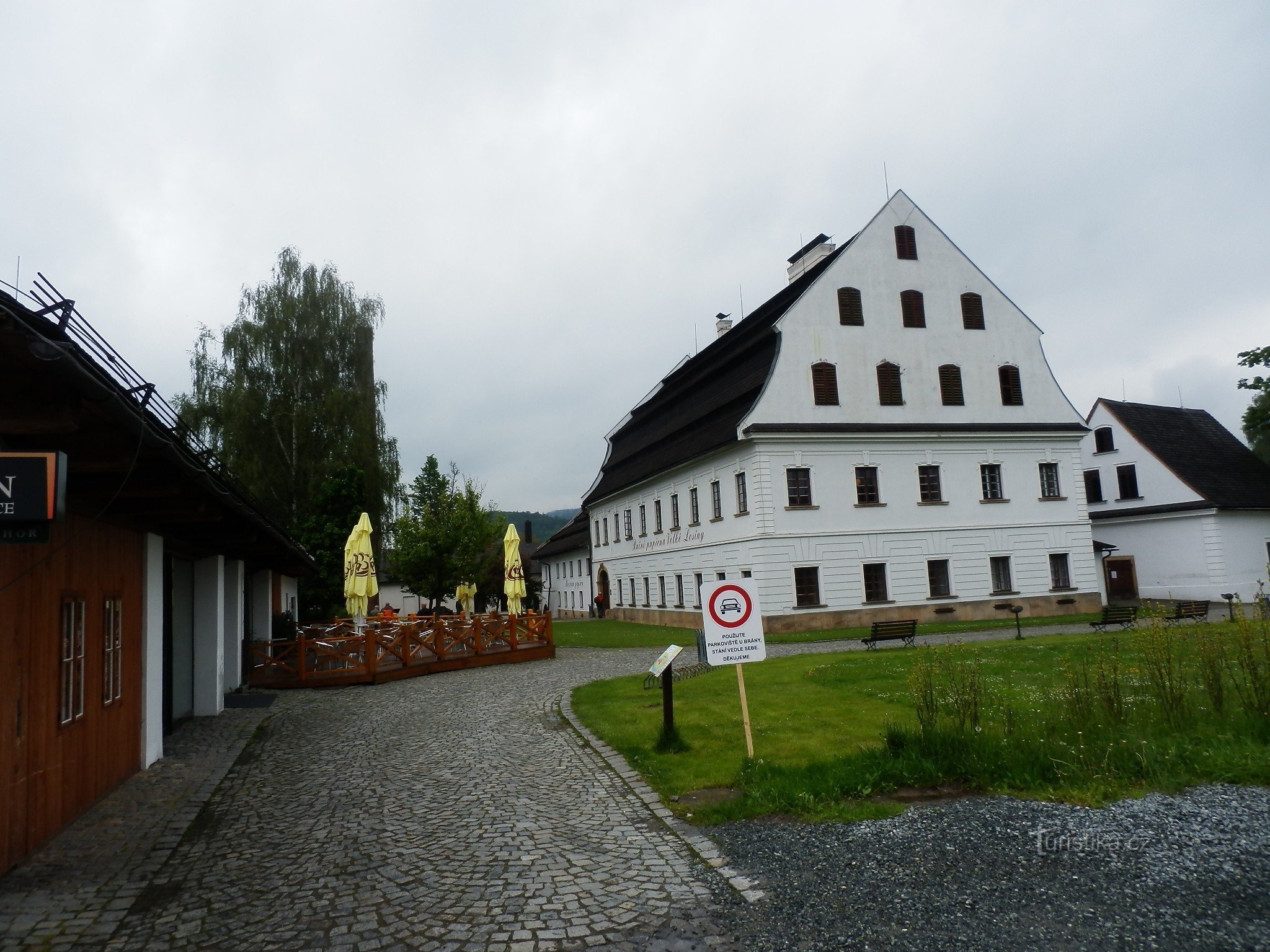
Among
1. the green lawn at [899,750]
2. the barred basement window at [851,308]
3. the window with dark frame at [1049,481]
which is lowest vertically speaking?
the green lawn at [899,750]

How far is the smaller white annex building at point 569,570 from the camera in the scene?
5641cm

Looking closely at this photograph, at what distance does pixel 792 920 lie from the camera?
5215 millimetres

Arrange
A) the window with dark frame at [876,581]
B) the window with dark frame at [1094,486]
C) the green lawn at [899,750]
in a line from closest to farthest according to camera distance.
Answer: the green lawn at [899,750] < the window with dark frame at [876,581] < the window with dark frame at [1094,486]

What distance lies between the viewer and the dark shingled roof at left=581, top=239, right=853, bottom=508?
104 feet

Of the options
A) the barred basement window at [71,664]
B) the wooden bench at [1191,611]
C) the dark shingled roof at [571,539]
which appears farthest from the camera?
the dark shingled roof at [571,539]

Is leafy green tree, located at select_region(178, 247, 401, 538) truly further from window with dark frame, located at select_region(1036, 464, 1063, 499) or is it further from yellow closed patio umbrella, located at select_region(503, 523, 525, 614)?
window with dark frame, located at select_region(1036, 464, 1063, 499)

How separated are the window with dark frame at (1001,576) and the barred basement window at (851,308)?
379 inches

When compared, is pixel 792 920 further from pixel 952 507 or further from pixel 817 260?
pixel 817 260

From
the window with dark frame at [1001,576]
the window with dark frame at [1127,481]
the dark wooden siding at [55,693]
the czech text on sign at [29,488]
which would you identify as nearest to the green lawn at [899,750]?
the dark wooden siding at [55,693]

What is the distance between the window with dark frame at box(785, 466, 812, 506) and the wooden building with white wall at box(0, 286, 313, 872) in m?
20.2

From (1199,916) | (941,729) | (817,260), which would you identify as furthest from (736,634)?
(817,260)

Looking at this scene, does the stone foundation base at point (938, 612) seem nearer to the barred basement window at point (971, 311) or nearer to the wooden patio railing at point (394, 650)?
the wooden patio railing at point (394, 650)

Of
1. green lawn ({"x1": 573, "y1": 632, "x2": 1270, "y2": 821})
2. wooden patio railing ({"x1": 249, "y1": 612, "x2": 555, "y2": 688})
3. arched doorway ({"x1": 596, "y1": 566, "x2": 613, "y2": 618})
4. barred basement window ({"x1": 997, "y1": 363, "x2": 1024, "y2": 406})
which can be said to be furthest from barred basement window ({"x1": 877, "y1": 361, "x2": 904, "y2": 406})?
arched doorway ({"x1": 596, "y1": 566, "x2": 613, "y2": 618})

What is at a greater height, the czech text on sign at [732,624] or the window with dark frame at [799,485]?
the window with dark frame at [799,485]
